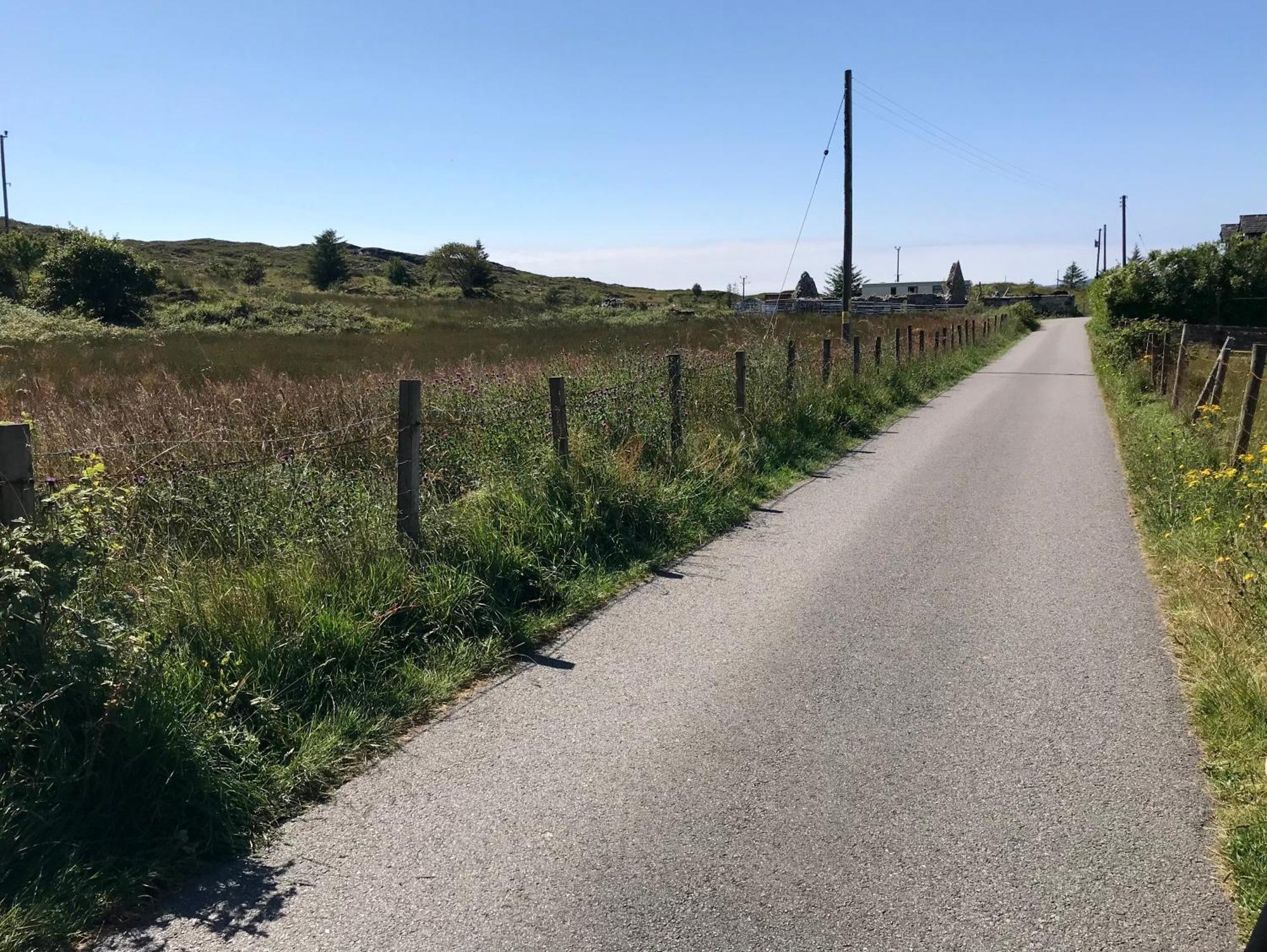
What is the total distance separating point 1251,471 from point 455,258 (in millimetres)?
91505

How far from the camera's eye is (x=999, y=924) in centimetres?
278

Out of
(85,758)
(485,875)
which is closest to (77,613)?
(85,758)

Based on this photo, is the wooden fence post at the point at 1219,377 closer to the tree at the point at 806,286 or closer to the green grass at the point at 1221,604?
the green grass at the point at 1221,604

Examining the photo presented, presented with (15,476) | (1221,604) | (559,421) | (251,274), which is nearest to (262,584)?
(15,476)

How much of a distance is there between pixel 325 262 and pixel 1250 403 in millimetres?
86458

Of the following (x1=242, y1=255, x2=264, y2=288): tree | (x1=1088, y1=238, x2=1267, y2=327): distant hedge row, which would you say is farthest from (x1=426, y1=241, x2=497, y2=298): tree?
(x1=1088, y1=238, x2=1267, y2=327): distant hedge row

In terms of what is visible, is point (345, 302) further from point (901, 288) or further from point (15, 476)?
point (901, 288)

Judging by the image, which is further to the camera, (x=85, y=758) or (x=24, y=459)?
(x=24, y=459)

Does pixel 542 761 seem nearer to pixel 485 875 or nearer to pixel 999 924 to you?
pixel 485 875

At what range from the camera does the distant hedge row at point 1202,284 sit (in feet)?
114

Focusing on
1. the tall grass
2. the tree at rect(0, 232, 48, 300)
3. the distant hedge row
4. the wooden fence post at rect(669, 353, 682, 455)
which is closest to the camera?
the tall grass

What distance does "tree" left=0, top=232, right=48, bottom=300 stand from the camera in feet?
153

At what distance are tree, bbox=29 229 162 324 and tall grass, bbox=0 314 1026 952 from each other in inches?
1435

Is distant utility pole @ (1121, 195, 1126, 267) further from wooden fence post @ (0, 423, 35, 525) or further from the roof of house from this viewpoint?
wooden fence post @ (0, 423, 35, 525)
